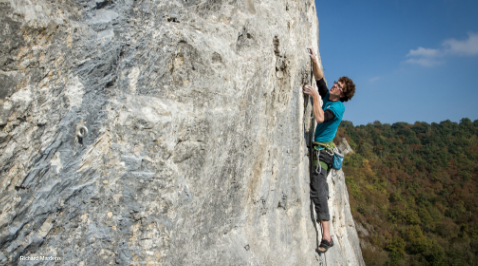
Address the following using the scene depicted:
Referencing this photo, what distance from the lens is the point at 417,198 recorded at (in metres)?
37.0

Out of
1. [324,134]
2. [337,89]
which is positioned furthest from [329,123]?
[337,89]

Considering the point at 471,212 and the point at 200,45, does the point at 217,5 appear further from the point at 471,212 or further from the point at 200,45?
the point at 471,212

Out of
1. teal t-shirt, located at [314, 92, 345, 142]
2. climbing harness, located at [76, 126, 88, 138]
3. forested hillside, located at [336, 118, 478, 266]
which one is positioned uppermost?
teal t-shirt, located at [314, 92, 345, 142]

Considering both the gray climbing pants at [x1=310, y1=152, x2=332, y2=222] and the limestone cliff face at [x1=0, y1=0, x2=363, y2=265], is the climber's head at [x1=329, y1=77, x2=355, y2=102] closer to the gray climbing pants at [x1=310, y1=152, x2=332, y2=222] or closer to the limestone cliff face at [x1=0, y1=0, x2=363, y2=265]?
the gray climbing pants at [x1=310, y1=152, x2=332, y2=222]

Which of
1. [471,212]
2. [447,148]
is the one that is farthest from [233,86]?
[447,148]

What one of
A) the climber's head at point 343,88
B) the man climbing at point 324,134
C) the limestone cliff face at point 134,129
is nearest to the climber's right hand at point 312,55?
the man climbing at point 324,134

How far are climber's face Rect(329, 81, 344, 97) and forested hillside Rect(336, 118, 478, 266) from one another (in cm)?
3021

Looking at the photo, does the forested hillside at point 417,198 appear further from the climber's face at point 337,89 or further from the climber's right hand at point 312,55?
the climber's right hand at point 312,55

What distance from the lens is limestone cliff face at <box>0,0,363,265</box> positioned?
7.06 ft

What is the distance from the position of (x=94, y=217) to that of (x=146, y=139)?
0.72 meters

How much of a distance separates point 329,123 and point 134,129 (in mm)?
2918

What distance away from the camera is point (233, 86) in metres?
3.26

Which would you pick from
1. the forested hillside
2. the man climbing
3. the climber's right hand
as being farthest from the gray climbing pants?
the forested hillside

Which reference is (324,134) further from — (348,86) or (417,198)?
(417,198)
